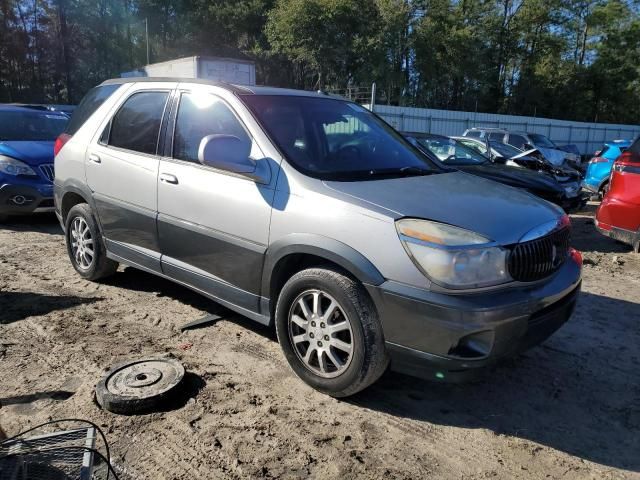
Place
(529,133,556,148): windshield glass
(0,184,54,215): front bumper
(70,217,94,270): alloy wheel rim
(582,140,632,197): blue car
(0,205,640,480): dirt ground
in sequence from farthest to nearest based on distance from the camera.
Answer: (529,133,556,148): windshield glass → (582,140,632,197): blue car → (0,184,54,215): front bumper → (70,217,94,270): alloy wheel rim → (0,205,640,480): dirt ground

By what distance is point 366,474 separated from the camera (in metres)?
2.48

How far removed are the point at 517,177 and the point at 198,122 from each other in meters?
5.14

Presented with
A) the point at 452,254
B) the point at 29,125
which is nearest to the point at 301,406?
the point at 452,254

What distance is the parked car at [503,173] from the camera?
7301mm

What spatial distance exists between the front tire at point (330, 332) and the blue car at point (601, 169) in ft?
32.7

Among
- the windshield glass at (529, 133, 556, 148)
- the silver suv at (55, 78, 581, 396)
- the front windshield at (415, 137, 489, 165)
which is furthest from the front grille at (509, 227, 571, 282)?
the windshield glass at (529, 133, 556, 148)

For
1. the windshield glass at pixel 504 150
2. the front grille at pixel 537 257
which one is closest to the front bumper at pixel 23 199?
the front grille at pixel 537 257

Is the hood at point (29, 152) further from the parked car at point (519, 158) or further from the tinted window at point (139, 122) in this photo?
the parked car at point (519, 158)

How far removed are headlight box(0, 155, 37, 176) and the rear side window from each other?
267 centimetres

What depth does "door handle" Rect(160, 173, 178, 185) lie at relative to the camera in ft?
12.4

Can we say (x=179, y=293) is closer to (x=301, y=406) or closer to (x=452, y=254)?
(x=301, y=406)

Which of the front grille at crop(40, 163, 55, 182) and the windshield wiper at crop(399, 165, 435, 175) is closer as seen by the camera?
the windshield wiper at crop(399, 165, 435, 175)

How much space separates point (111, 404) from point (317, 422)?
116 centimetres

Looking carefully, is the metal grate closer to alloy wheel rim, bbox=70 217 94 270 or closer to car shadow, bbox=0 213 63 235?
alloy wheel rim, bbox=70 217 94 270
